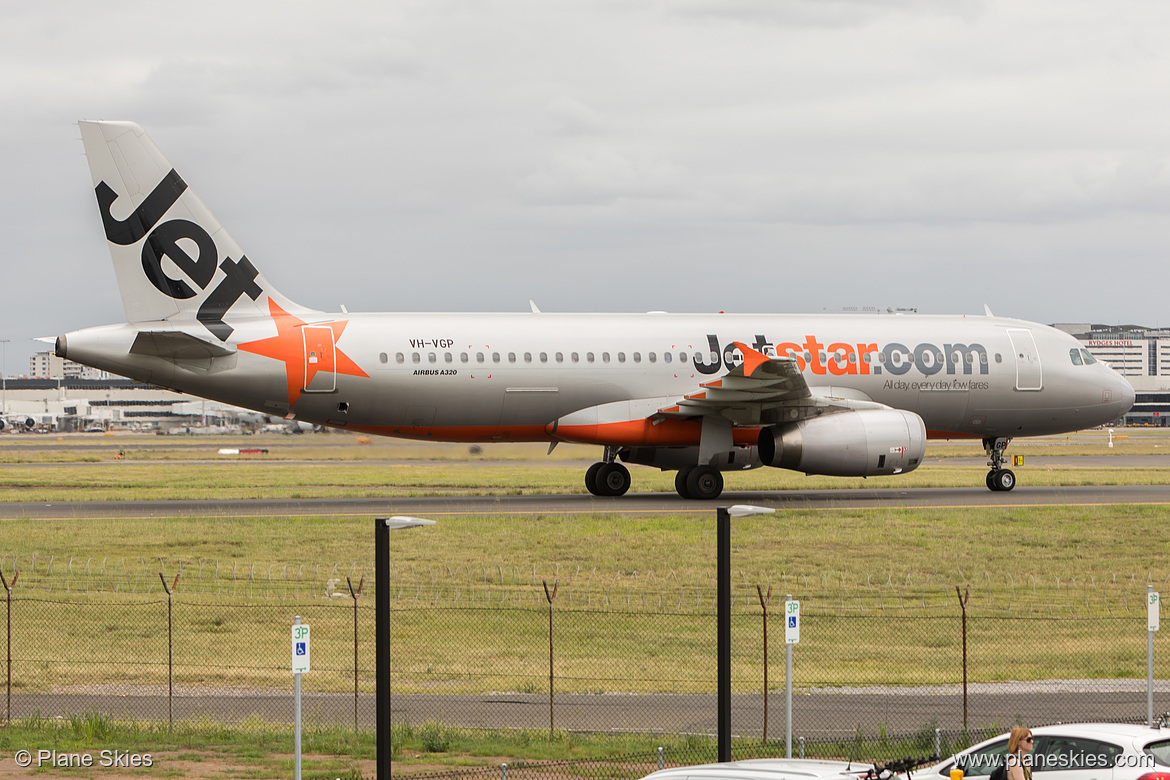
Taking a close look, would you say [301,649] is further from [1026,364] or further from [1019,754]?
[1026,364]

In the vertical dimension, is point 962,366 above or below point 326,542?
above

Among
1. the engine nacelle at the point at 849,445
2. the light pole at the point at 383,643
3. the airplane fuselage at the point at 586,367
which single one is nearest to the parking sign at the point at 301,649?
the light pole at the point at 383,643

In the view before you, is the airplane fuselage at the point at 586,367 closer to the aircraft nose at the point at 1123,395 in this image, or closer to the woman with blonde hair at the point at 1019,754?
the aircraft nose at the point at 1123,395

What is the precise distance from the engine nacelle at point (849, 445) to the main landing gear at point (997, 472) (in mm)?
7401

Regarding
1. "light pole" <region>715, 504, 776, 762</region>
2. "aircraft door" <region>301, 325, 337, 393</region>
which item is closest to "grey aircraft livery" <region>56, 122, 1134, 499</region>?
"aircraft door" <region>301, 325, 337, 393</region>

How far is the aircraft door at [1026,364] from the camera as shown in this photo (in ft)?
137

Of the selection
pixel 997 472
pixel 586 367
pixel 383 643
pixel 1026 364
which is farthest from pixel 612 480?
pixel 383 643

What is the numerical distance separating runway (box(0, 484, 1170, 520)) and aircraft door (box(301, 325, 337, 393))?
358 cm

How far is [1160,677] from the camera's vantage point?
2233cm

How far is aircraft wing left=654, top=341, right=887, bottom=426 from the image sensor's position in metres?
35.5

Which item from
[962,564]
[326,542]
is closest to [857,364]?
[962,564]

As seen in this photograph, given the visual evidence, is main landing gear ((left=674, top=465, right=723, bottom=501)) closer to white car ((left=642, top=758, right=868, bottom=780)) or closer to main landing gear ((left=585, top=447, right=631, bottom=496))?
main landing gear ((left=585, top=447, right=631, bottom=496))

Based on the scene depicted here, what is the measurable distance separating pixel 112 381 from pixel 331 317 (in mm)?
165636

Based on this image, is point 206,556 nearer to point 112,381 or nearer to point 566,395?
point 566,395
